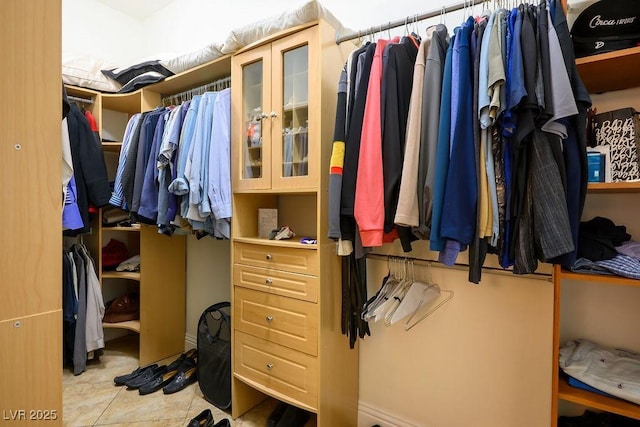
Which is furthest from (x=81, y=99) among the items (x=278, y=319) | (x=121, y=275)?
(x=278, y=319)

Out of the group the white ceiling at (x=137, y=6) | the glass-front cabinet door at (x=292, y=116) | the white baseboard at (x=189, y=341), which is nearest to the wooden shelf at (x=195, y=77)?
the glass-front cabinet door at (x=292, y=116)

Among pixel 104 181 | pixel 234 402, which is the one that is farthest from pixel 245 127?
pixel 234 402

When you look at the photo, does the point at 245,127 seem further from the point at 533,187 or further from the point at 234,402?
the point at 234,402

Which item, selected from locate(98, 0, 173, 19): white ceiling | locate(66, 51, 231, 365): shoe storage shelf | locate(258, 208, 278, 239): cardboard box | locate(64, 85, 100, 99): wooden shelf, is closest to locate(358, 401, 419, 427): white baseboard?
locate(258, 208, 278, 239): cardboard box

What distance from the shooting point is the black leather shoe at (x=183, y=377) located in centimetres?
211

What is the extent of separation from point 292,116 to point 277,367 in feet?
4.16

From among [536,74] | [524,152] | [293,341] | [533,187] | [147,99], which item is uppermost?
[147,99]

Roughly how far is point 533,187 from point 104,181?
8.23ft

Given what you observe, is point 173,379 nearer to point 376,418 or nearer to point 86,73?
point 376,418

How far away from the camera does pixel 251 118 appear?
1.80 meters

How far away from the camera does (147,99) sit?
2381 millimetres

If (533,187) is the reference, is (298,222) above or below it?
below

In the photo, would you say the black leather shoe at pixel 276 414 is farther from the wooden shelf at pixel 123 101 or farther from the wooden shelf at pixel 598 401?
the wooden shelf at pixel 123 101

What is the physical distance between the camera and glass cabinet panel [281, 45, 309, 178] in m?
1.57
